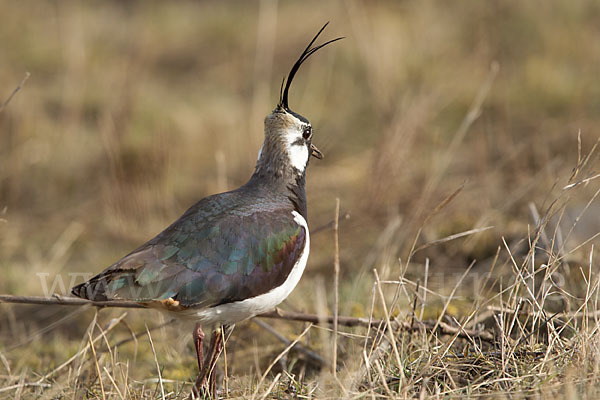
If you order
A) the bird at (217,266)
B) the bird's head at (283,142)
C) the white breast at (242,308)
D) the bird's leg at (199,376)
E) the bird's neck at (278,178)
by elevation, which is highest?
the bird's head at (283,142)

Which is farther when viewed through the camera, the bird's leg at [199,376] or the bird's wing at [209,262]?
the bird's leg at [199,376]

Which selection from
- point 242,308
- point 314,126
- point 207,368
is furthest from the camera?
point 314,126

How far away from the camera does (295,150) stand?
380cm

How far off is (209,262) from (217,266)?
4 centimetres

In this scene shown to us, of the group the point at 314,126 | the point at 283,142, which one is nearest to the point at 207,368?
the point at 283,142

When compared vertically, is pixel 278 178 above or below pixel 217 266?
above

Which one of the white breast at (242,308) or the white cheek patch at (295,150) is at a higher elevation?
the white cheek patch at (295,150)

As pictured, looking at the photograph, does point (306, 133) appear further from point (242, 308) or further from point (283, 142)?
point (242, 308)

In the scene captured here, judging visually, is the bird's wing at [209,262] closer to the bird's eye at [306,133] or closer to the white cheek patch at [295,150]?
the white cheek patch at [295,150]

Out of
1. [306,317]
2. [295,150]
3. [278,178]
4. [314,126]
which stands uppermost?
[295,150]

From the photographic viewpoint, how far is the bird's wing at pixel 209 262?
3029 mm

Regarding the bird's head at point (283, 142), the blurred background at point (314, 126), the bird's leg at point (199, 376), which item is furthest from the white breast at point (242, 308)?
the blurred background at point (314, 126)

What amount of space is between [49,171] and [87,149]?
0.49m

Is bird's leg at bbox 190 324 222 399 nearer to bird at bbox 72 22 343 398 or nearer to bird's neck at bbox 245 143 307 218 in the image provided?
bird at bbox 72 22 343 398
